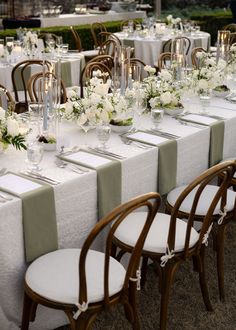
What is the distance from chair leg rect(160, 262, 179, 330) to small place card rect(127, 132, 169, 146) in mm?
790

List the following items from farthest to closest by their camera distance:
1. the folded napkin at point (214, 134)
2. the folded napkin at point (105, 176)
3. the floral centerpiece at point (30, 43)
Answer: the floral centerpiece at point (30, 43), the folded napkin at point (214, 134), the folded napkin at point (105, 176)

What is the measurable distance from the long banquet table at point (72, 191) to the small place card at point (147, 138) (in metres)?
0.08

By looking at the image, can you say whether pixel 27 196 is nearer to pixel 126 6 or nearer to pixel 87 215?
pixel 87 215

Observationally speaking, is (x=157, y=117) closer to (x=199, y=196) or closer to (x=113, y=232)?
(x=199, y=196)

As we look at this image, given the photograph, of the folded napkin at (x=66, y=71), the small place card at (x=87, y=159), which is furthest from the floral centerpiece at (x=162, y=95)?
the folded napkin at (x=66, y=71)

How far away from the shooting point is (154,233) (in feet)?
9.23

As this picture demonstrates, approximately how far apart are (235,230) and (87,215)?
150 centimetres

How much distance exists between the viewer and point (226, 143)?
3947 millimetres

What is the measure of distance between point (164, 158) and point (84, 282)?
48.7 inches

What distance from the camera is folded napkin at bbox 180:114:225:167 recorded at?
374 centimetres

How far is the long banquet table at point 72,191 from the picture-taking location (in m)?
2.53

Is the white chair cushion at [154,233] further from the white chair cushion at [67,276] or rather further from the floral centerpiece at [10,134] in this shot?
the floral centerpiece at [10,134]

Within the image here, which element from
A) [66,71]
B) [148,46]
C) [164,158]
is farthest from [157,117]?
[148,46]

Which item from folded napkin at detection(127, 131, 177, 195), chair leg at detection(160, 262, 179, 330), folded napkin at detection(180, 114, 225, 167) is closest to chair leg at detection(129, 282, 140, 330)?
chair leg at detection(160, 262, 179, 330)
